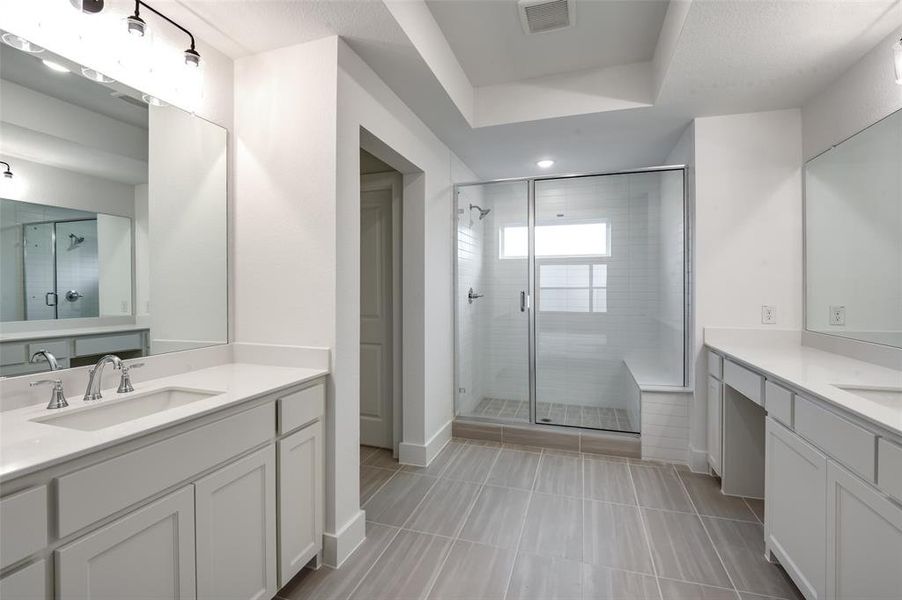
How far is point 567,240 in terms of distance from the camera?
331 cm

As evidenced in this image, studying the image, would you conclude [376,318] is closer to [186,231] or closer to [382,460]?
[382,460]

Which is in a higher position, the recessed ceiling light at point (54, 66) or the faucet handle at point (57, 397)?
the recessed ceiling light at point (54, 66)

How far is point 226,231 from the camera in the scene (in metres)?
1.97

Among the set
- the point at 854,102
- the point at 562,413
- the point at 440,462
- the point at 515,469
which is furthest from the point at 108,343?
the point at 854,102

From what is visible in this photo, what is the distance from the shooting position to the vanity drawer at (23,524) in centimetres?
80

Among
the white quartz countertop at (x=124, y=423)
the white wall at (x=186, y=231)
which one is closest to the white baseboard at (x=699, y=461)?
the white quartz countertop at (x=124, y=423)

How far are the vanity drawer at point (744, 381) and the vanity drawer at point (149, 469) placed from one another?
213cm

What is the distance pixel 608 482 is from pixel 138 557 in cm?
241

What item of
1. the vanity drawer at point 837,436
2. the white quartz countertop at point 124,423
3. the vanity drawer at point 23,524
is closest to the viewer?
the vanity drawer at point 23,524

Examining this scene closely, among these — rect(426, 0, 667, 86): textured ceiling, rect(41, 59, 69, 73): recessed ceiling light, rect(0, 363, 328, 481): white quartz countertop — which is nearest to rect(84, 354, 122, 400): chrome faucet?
rect(0, 363, 328, 481): white quartz countertop

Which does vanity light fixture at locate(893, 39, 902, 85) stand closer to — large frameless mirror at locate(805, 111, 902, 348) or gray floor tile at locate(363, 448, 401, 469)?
large frameless mirror at locate(805, 111, 902, 348)

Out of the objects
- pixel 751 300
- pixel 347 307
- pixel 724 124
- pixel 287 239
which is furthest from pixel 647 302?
pixel 287 239

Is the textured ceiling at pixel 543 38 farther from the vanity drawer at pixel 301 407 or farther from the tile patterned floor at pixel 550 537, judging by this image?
the tile patterned floor at pixel 550 537

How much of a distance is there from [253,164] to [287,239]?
42 cm
